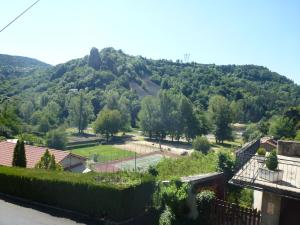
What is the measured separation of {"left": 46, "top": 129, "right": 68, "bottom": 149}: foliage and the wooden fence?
2958 inches

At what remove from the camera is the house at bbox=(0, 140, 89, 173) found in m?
28.3

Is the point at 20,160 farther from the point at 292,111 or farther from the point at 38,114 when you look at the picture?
the point at 38,114

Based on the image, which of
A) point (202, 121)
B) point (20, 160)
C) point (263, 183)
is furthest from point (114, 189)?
point (202, 121)

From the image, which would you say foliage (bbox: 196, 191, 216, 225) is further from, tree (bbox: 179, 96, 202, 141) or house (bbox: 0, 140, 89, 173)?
tree (bbox: 179, 96, 202, 141)

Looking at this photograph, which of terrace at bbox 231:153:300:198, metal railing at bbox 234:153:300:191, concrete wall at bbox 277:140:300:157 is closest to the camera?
terrace at bbox 231:153:300:198

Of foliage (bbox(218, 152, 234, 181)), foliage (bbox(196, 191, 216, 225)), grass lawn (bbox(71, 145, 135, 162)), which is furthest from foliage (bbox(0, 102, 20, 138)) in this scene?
foliage (bbox(196, 191, 216, 225))

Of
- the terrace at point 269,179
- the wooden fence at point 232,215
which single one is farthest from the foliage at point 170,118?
the terrace at point 269,179

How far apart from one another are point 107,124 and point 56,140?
20187 millimetres

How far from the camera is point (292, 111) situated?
258 ft

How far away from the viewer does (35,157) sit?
2944 cm

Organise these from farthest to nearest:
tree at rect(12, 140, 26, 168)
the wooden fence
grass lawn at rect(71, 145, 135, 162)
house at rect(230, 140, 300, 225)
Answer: grass lawn at rect(71, 145, 135, 162), tree at rect(12, 140, 26, 168), the wooden fence, house at rect(230, 140, 300, 225)

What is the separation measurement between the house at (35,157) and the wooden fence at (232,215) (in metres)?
16.9

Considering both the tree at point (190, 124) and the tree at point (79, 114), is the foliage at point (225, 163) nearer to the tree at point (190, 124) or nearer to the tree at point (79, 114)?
the tree at point (190, 124)

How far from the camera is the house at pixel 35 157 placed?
28.3 meters
